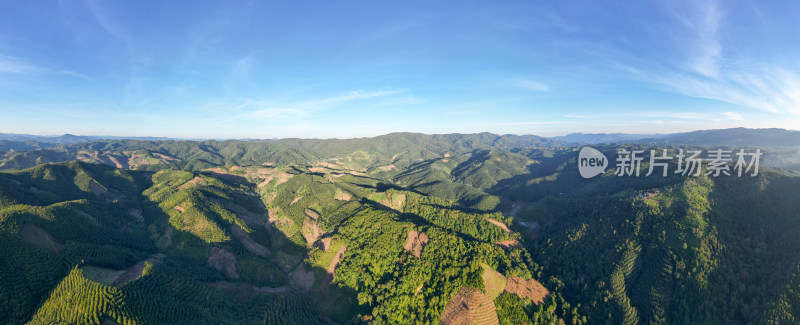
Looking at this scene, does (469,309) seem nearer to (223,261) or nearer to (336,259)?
(336,259)

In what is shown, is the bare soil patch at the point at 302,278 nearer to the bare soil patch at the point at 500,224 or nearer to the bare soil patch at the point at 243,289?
the bare soil patch at the point at 243,289

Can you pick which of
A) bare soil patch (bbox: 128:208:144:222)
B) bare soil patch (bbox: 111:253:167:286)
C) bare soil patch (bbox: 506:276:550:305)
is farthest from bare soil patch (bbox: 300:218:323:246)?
bare soil patch (bbox: 506:276:550:305)

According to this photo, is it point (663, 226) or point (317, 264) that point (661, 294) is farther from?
point (317, 264)

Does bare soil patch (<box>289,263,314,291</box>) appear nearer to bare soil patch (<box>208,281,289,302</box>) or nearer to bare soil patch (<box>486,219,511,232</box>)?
bare soil patch (<box>208,281,289,302</box>)

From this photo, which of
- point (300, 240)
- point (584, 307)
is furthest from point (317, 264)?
point (584, 307)

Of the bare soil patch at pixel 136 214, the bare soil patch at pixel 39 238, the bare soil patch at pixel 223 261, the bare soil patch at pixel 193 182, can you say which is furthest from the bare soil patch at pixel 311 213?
the bare soil patch at pixel 39 238
